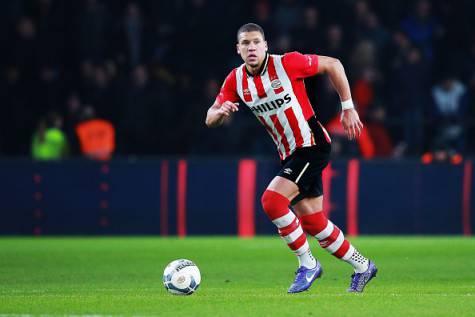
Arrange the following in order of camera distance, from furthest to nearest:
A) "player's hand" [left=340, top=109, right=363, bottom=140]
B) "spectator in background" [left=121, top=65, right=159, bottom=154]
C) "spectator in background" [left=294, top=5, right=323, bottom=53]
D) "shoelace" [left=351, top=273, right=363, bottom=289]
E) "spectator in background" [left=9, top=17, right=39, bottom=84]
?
"spectator in background" [left=9, top=17, right=39, bottom=84]
"spectator in background" [left=294, top=5, right=323, bottom=53]
"spectator in background" [left=121, top=65, right=159, bottom=154]
"shoelace" [left=351, top=273, right=363, bottom=289]
"player's hand" [left=340, top=109, right=363, bottom=140]

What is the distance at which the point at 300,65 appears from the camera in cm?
927

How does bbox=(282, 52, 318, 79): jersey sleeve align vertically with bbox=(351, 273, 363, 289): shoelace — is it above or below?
above

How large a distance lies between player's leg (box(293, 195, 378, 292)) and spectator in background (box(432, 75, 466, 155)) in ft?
30.4

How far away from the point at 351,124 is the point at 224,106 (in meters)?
1.01

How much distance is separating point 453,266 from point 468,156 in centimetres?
569

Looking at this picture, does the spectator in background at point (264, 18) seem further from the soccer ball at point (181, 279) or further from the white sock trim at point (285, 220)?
the soccer ball at point (181, 279)

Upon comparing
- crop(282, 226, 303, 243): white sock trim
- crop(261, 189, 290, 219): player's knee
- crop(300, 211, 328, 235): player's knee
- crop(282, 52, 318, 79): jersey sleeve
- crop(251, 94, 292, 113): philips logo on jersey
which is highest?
crop(282, 52, 318, 79): jersey sleeve

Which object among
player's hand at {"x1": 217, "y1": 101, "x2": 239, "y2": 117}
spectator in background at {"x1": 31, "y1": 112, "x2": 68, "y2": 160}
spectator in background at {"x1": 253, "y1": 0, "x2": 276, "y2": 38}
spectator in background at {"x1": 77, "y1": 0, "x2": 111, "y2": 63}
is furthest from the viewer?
spectator in background at {"x1": 77, "y1": 0, "x2": 111, "y2": 63}

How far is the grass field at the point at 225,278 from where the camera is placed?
321 inches

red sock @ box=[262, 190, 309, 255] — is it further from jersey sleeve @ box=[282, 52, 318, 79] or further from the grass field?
jersey sleeve @ box=[282, 52, 318, 79]

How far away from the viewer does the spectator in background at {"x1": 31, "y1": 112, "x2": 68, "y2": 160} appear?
719 inches

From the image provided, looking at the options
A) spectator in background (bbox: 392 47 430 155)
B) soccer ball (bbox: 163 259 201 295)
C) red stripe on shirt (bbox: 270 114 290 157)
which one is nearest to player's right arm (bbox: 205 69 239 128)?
red stripe on shirt (bbox: 270 114 290 157)

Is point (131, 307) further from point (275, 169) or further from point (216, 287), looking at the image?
point (275, 169)

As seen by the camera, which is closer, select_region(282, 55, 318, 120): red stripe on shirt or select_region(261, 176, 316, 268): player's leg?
select_region(261, 176, 316, 268): player's leg
